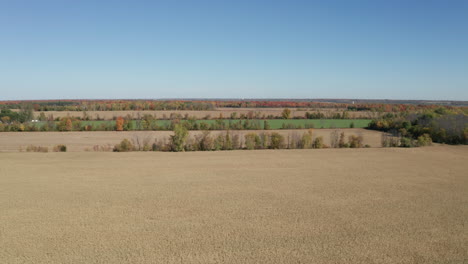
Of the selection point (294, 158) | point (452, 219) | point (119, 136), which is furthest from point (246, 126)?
point (452, 219)

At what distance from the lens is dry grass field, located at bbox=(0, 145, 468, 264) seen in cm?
1147

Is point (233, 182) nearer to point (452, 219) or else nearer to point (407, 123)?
point (452, 219)

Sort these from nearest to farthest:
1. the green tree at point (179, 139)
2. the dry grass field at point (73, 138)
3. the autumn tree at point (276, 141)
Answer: the green tree at point (179, 139)
the autumn tree at point (276, 141)
the dry grass field at point (73, 138)

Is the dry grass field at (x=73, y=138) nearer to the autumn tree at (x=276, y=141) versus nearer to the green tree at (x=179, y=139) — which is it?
the autumn tree at (x=276, y=141)

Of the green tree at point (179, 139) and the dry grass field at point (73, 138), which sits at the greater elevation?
the green tree at point (179, 139)

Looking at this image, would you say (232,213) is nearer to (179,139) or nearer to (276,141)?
(179,139)

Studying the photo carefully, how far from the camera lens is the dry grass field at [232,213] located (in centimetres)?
1147

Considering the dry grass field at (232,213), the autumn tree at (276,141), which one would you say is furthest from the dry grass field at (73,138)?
the dry grass field at (232,213)

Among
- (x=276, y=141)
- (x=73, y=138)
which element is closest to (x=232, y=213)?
(x=276, y=141)

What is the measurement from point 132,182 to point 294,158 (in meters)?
16.9

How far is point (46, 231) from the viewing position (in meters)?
13.1

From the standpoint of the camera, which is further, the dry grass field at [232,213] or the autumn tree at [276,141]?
the autumn tree at [276,141]

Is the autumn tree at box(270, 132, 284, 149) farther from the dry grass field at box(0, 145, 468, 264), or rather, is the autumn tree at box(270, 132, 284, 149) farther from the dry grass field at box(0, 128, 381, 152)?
the dry grass field at box(0, 145, 468, 264)

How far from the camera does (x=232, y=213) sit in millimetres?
15430
